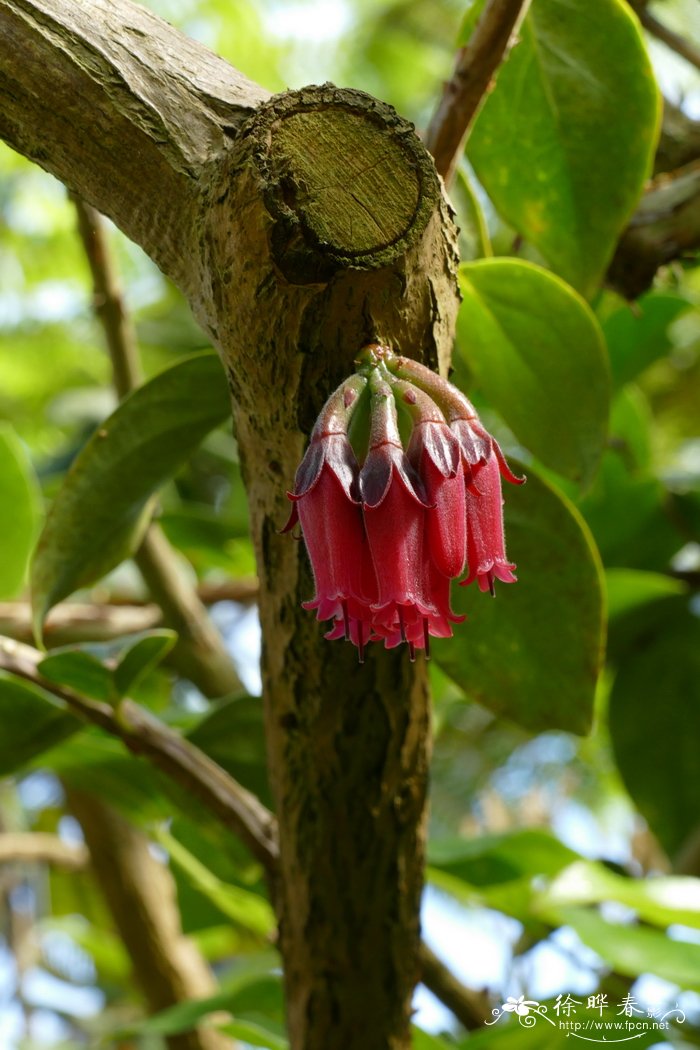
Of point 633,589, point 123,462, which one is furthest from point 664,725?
point 123,462

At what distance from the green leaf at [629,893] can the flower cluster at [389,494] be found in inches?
16.3

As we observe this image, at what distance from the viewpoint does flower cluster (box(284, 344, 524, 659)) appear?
0.50 metres

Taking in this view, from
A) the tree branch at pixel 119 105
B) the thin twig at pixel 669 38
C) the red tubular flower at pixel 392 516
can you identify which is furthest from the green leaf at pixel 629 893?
Result: the thin twig at pixel 669 38

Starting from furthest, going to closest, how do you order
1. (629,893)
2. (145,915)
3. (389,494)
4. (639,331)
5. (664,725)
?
(145,915) < (664,725) < (639,331) < (629,893) < (389,494)

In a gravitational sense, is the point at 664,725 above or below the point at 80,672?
above

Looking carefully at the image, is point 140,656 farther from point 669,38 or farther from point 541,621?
point 669,38

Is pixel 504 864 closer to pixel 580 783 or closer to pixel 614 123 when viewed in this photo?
pixel 614 123

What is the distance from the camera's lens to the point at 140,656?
74 cm

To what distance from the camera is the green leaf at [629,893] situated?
83cm

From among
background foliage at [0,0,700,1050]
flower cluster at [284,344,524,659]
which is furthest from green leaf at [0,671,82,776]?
flower cluster at [284,344,524,659]

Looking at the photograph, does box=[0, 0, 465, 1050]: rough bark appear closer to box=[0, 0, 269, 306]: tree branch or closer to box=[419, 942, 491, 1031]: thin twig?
box=[0, 0, 269, 306]: tree branch

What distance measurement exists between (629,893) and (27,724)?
1.47 ft
